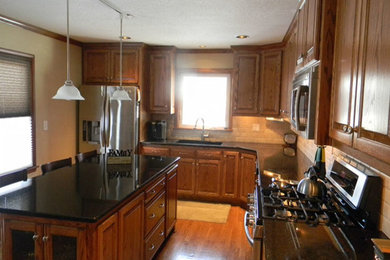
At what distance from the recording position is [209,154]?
14.7 ft

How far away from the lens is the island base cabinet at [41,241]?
1.73 metres

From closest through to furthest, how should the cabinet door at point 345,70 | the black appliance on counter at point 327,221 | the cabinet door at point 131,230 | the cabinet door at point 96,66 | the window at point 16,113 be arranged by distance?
the cabinet door at point 345,70
the black appliance on counter at point 327,221
the cabinet door at point 131,230
the window at point 16,113
the cabinet door at point 96,66

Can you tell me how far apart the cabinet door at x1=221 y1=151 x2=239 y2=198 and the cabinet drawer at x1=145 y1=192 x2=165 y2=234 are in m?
1.65

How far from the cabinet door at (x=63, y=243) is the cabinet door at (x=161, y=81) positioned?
3242 mm

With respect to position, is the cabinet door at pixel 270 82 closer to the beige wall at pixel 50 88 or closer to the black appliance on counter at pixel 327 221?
the black appliance on counter at pixel 327 221

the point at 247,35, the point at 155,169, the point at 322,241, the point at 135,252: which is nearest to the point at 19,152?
the point at 155,169

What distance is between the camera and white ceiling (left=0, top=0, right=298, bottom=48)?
274 cm

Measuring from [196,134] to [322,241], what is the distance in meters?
3.80

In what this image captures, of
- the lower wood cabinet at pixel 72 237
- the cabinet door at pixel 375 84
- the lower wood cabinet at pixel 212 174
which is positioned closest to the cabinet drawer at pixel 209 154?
the lower wood cabinet at pixel 212 174

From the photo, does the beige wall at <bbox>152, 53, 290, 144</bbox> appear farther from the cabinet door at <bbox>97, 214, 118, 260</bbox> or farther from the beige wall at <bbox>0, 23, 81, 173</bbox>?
the cabinet door at <bbox>97, 214, 118, 260</bbox>

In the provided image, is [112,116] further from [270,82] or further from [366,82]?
[366,82]

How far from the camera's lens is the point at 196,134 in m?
5.15

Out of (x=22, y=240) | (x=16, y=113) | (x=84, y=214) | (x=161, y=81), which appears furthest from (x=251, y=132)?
(x=22, y=240)

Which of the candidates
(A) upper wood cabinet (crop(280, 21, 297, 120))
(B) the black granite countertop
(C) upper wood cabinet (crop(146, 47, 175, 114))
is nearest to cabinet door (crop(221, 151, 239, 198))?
(A) upper wood cabinet (crop(280, 21, 297, 120))
